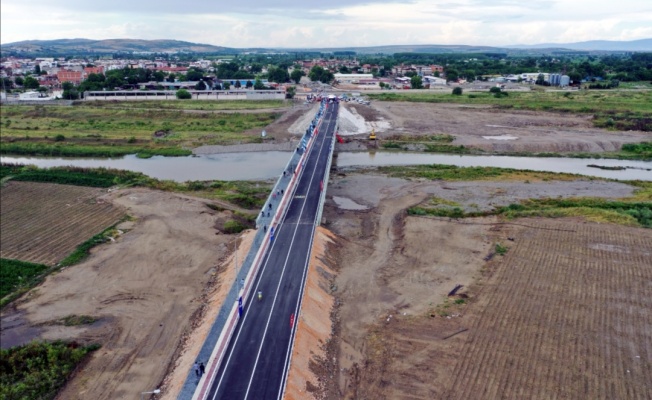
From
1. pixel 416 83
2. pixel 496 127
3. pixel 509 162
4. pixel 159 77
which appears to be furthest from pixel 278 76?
pixel 509 162

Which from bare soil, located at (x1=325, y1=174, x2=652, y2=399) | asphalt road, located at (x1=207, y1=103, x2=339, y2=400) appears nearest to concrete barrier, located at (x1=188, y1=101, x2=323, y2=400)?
asphalt road, located at (x1=207, y1=103, x2=339, y2=400)

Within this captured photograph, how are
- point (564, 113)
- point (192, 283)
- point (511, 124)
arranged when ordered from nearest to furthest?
point (192, 283) → point (511, 124) → point (564, 113)

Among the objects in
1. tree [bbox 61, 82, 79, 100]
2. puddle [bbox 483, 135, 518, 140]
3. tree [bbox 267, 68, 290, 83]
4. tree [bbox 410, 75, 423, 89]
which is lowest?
puddle [bbox 483, 135, 518, 140]

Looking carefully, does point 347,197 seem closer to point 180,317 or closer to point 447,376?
point 180,317

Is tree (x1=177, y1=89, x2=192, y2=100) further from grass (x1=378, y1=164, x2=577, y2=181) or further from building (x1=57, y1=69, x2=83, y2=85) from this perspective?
grass (x1=378, y1=164, x2=577, y2=181)

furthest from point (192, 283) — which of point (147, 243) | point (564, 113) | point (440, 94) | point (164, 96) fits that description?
point (440, 94)

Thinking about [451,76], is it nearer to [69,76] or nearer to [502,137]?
[502,137]
